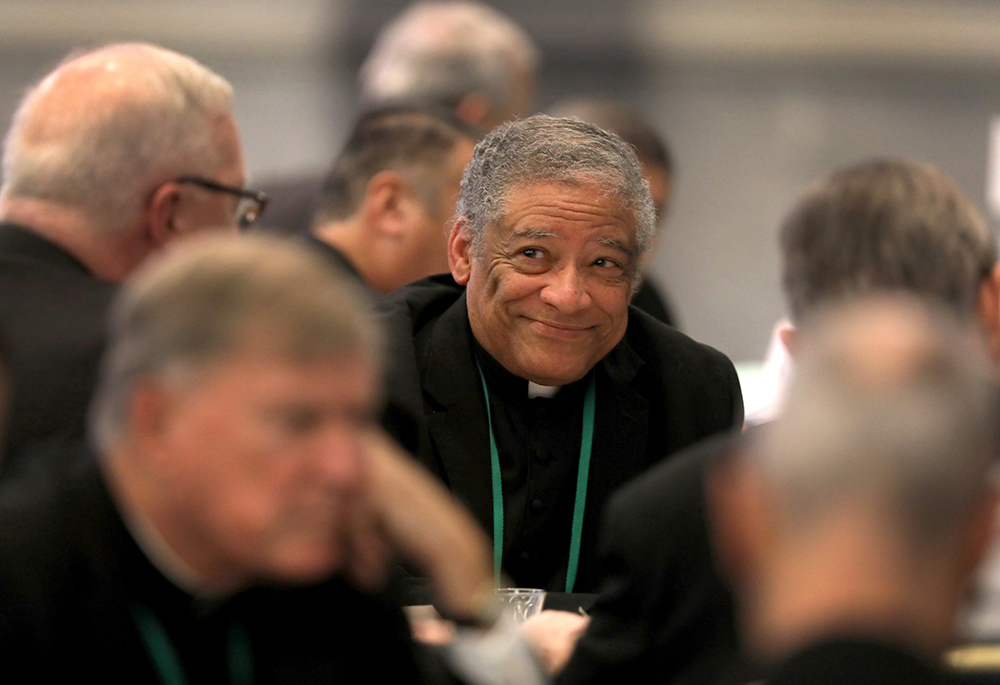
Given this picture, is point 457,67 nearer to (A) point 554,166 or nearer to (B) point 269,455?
(A) point 554,166

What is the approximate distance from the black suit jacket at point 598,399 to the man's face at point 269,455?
4.40ft

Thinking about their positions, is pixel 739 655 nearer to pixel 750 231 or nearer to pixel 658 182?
pixel 658 182

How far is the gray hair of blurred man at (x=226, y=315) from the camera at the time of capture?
1508 millimetres

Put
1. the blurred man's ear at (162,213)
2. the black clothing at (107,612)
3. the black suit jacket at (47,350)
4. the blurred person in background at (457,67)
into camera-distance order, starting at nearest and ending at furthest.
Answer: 1. the black clothing at (107,612)
2. the black suit jacket at (47,350)
3. the blurred man's ear at (162,213)
4. the blurred person in background at (457,67)

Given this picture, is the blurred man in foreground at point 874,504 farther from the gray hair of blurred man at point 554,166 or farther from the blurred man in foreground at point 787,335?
the gray hair of blurred man at point 554,166

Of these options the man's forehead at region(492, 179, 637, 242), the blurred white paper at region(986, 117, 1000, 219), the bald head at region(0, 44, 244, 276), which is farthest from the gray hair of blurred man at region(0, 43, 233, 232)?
the blurred white paper at region(986, 117, 1000, 219)

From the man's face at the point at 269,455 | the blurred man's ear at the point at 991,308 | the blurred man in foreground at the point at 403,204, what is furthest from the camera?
the blurred man in foreground at the point at 403,204

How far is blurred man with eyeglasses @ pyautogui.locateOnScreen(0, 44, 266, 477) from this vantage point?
9.91 ft

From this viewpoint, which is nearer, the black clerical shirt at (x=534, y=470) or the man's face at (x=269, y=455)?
the man's face at (x=269, y=455)

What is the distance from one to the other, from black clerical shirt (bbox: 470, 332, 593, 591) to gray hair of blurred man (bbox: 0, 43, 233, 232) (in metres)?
0.92

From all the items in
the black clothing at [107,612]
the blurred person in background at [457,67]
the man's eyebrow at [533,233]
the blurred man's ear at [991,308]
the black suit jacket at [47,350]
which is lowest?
the black clothing at [107,612]

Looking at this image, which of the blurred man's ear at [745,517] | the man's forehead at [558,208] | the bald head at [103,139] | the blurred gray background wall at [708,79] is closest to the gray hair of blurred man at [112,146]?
the bald head at [103,139]

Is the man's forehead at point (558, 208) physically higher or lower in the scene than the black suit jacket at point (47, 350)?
higher

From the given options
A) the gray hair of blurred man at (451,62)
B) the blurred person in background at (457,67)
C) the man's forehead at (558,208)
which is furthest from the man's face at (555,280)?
the gray hair of blurred man at (451,62)
